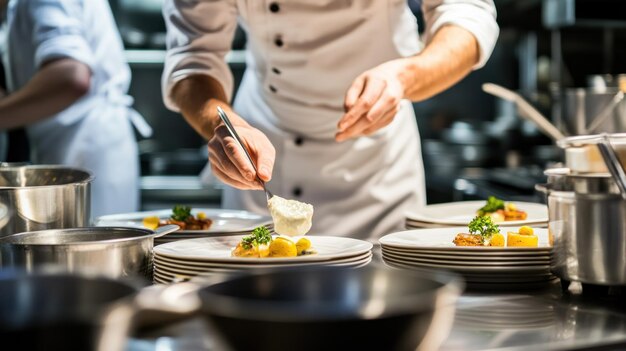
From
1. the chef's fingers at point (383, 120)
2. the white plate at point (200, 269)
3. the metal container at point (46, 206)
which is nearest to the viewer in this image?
the white plate at point (200, 269)

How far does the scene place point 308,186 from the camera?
93.3 inches

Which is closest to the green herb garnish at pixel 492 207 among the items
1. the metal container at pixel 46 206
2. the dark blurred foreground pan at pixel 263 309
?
the metal container at pixel 46 206

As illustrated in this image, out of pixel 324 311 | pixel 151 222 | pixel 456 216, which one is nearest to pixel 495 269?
pixel 324 311

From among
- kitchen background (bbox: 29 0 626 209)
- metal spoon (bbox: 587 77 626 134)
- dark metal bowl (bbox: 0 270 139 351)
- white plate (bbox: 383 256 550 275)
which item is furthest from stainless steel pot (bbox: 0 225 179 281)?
kitchen background (bbox: 29 0 626 209)

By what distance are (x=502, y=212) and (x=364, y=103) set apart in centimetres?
49

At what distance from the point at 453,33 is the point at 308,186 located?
0.63m

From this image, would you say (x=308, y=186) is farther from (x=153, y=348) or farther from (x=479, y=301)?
(x=153, y=348)

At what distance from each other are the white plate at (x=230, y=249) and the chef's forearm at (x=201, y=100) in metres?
0.46

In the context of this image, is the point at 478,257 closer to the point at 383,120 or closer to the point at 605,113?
the point at 383,120

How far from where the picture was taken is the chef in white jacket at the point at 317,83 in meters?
2.24

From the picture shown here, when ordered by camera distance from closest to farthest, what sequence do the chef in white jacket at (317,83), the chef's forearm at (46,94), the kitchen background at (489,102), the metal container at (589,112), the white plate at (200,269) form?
the white plate at (200,269) < the chef in white jacket at (317,83) < the metal container at (589,112) < the chef's forearm at (46,94) < the kitchen background at (489,102)

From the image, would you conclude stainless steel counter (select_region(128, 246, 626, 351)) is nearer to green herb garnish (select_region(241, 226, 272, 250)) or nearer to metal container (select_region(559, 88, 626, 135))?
green herb garnish (select_region(241, 226, 272, 250))

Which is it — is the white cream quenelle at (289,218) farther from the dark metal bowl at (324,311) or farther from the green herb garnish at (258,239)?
the dark metal bowl at (324,311)

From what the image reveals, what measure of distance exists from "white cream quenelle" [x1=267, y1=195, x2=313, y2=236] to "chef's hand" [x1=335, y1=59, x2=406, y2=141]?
0.70ft
